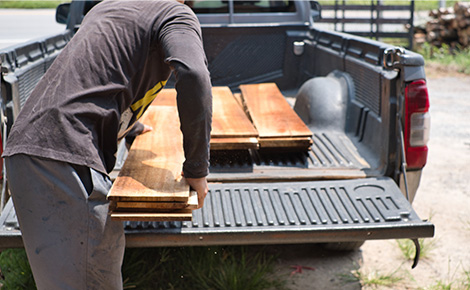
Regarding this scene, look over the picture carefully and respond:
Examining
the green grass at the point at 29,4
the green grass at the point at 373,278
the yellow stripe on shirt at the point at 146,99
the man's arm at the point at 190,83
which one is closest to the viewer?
the man's arm at the point at 190,83

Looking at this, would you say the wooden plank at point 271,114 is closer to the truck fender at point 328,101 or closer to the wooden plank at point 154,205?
the truck fender at point 328,101

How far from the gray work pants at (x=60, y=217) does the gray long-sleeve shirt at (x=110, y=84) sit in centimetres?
6

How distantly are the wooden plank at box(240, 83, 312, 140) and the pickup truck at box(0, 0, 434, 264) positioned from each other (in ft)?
0.48

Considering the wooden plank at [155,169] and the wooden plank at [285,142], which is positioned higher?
the wooden plank at [155,169]

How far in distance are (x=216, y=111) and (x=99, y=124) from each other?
5.50ft

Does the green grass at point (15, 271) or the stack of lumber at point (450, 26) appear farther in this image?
the stack of lumber at point (450, 26)

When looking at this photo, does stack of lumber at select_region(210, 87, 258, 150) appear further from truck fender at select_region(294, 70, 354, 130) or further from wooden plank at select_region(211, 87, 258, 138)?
truck fender at select_region(294, 70, 354, 130)

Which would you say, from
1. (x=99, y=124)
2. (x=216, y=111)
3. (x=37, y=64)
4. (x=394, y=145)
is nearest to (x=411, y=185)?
(x=394, y=145)

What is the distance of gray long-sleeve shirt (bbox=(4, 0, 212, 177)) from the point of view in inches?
72.0

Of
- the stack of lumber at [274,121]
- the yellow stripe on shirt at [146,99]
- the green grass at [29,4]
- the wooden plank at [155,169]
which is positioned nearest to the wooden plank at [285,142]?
the stack of lumber at [274,121]

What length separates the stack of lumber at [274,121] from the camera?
3.08 m

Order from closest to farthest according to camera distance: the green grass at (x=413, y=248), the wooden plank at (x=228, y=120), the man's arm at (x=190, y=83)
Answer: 1. the man's arm at (x=190, y=83)
2. the wooden plank at (x=228, y=120)
3. the green grass at (x=413, y=248)

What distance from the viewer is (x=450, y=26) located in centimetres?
1204

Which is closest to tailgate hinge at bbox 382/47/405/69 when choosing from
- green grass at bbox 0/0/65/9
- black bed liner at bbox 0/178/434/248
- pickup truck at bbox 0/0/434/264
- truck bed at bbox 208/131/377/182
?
pickup truck at bbox 0/0/434/264
